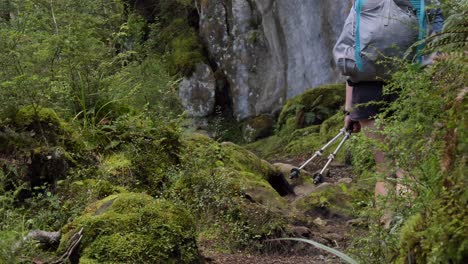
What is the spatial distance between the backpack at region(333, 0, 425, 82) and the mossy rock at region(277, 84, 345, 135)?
11370mm

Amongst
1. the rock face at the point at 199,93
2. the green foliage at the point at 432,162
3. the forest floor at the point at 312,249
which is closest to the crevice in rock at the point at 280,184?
the forest floor at the point at 312,249

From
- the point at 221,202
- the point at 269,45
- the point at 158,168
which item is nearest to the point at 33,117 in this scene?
→ the point at 158,168

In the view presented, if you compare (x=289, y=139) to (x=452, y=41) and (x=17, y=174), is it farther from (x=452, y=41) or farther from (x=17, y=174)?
(x=452, y=41)

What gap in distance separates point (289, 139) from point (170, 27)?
28.4ft

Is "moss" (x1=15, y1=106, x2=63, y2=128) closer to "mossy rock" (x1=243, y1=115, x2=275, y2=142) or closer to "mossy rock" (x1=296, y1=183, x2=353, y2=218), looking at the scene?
"mossy rock" (x1=296, y1=183, x2=353, y2=218)

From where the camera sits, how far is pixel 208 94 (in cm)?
2089

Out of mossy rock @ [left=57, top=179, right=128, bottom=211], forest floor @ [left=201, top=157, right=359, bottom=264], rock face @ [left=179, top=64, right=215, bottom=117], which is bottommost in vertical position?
rock face @ [left=179, top=64, right=215, bottom=117]

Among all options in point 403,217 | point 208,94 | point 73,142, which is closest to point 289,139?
point 208,94

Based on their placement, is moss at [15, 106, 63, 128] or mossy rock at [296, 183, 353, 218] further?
mossy rock at [296, 183, 353, 218]

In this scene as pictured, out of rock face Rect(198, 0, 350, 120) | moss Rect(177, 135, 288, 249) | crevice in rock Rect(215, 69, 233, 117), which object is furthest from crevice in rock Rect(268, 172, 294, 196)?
crevice in rock Rect(215, 69, 233, 117)

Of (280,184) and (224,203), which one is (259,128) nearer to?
(280,184)

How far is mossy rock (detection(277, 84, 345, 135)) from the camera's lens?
15.9 meters

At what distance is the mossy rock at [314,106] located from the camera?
15906 mm

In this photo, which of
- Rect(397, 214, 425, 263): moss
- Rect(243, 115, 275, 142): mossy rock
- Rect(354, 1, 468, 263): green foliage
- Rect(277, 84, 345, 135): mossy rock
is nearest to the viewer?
Rect(354, 1, 468, 263): green foliage
